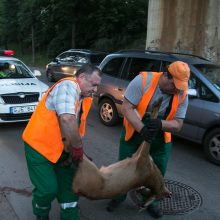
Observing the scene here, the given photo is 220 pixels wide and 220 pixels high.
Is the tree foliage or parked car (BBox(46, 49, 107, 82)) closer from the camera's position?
parked car (BBox(46, 49, 107, 82))

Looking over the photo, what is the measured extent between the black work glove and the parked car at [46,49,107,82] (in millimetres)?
10479

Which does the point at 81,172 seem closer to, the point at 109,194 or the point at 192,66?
the point at 109,194

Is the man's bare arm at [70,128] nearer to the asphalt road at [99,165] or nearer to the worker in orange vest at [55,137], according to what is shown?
the worker in orange vest at [55,137]

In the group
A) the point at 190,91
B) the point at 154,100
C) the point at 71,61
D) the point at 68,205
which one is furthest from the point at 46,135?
the point at 71,61

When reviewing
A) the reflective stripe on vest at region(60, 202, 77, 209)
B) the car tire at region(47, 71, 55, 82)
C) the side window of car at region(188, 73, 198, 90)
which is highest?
the side window of car at region(188, 73, 198, 90)

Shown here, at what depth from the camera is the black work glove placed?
10.5ft

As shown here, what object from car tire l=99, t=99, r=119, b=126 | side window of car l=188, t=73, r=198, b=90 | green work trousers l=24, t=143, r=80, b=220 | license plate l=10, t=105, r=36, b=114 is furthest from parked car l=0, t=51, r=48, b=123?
green work trousers l=24, t=143, r=80, b=220

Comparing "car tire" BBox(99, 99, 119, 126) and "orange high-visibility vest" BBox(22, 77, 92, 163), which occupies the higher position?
"orange high-visibility vest" BBox(22, 77, 92, 163)

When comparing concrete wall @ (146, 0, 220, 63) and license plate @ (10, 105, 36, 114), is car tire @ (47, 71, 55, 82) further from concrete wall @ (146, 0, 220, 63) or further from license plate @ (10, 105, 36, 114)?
license plate @ (10, 105, 36, 114)

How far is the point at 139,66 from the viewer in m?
7.38

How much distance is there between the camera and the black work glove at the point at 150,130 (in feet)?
10.5

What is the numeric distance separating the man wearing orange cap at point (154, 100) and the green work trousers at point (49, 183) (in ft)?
2.59

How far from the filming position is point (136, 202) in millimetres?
4125

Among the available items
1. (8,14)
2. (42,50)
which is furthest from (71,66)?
(8,14)
